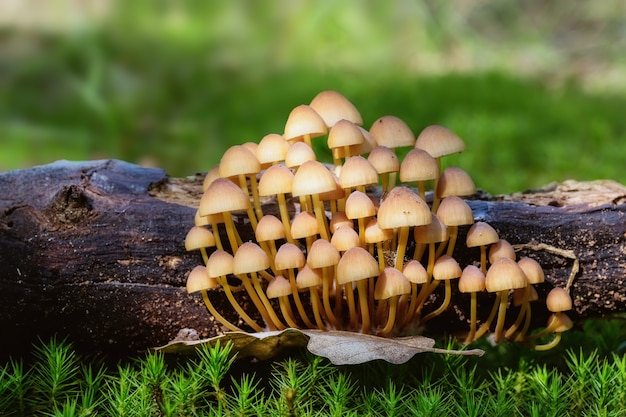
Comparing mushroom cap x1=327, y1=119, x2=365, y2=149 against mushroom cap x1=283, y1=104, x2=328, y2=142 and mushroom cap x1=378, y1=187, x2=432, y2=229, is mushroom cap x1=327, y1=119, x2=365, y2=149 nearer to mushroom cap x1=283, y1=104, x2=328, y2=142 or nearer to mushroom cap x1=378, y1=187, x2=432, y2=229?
mushroom cap x1=283, y1=104, x2=328, y2=142

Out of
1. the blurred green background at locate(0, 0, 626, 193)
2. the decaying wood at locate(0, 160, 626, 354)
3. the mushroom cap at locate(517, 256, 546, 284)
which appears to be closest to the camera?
the mushroom cap at locate(517, 256, 546, 284)

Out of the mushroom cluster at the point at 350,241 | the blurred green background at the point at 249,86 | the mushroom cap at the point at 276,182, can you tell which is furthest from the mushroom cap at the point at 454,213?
the blurred green background at the point at 249,86

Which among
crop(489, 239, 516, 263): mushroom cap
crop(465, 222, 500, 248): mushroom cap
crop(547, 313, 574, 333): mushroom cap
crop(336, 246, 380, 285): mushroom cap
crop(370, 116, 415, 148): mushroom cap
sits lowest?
crop(547, 313, 574, 333): mushroom cap

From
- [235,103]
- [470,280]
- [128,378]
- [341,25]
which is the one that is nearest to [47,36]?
[235,103]

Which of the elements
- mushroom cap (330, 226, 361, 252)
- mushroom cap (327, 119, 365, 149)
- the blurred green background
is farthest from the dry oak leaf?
the blurred green background

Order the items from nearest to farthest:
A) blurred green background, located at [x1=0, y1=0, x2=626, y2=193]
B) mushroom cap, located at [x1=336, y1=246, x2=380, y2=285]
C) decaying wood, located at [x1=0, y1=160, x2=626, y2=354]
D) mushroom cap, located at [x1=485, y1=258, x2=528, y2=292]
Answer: mushroom cap, located at [x1=336, y1=246, x2=380, y2=285] < mushroom cap, located at [x1=485, y1=258, x2=528, y2=292] < decaying wood, located at [x1=0, y1=160, x2=626, y2=354] < blurred green background, located at [x1=0, y1=0, x2=626, y2=193]

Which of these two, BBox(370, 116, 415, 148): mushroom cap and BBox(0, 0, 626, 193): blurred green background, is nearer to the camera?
BBox(370, 116, 415, 148): mushroom cap

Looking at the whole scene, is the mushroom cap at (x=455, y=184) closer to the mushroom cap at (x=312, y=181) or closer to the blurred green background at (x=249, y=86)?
the mushroom cap at (x=312, y=181)
